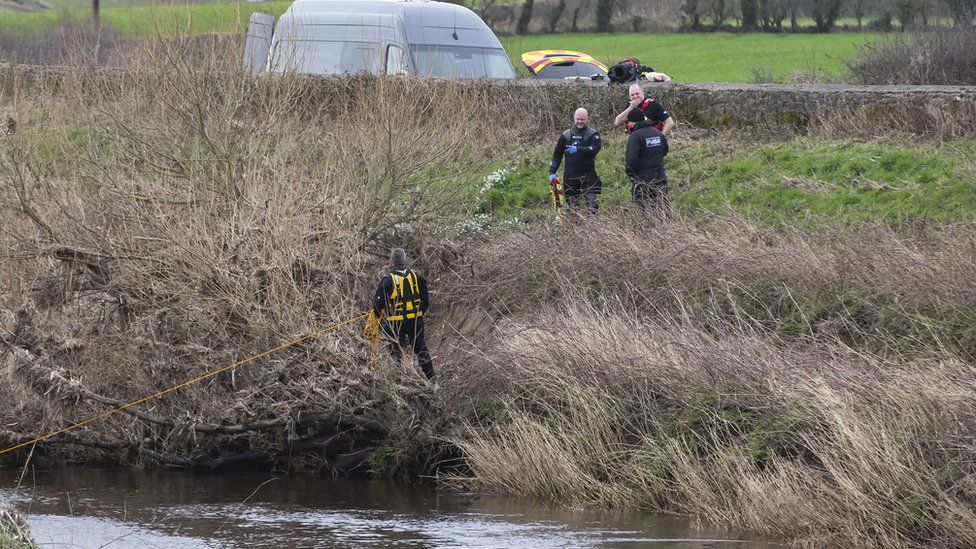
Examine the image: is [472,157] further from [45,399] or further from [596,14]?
[596,14]

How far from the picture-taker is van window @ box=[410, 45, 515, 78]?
59.1ft

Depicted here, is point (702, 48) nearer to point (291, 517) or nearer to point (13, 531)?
point (291, 517)

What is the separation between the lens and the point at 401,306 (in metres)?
12.5

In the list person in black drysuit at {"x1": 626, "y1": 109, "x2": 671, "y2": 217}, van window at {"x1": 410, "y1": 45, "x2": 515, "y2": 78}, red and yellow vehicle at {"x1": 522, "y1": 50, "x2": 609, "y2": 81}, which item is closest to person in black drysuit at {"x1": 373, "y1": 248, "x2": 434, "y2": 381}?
person in black drysuit at {"x1": 626, "y1": 109, "x2": 671, "y2": 217}

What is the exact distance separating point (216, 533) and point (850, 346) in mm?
5875

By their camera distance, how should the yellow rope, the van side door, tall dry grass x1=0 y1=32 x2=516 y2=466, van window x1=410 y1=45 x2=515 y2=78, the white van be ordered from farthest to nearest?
van window x1=410 y1=45 x2=515 y2=78 → the white van → the van side door → tall dry grass x1=0 y1=32 x2=516 y2=466 → the yellow rope

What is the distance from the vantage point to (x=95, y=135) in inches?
615

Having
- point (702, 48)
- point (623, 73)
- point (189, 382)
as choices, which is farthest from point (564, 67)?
point (702, 48)

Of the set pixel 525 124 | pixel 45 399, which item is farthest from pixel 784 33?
pixel 45 399

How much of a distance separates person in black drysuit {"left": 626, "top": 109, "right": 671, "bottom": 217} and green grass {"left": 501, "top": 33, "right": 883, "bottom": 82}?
13779 mm

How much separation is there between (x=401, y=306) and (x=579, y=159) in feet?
12.9

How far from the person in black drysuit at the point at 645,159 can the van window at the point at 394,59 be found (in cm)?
345

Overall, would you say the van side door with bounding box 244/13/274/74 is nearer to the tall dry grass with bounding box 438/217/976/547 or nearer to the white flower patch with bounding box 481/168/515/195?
the white flower patch with bounding box 481/168/515/195

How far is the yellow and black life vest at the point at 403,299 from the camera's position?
41.1ft
